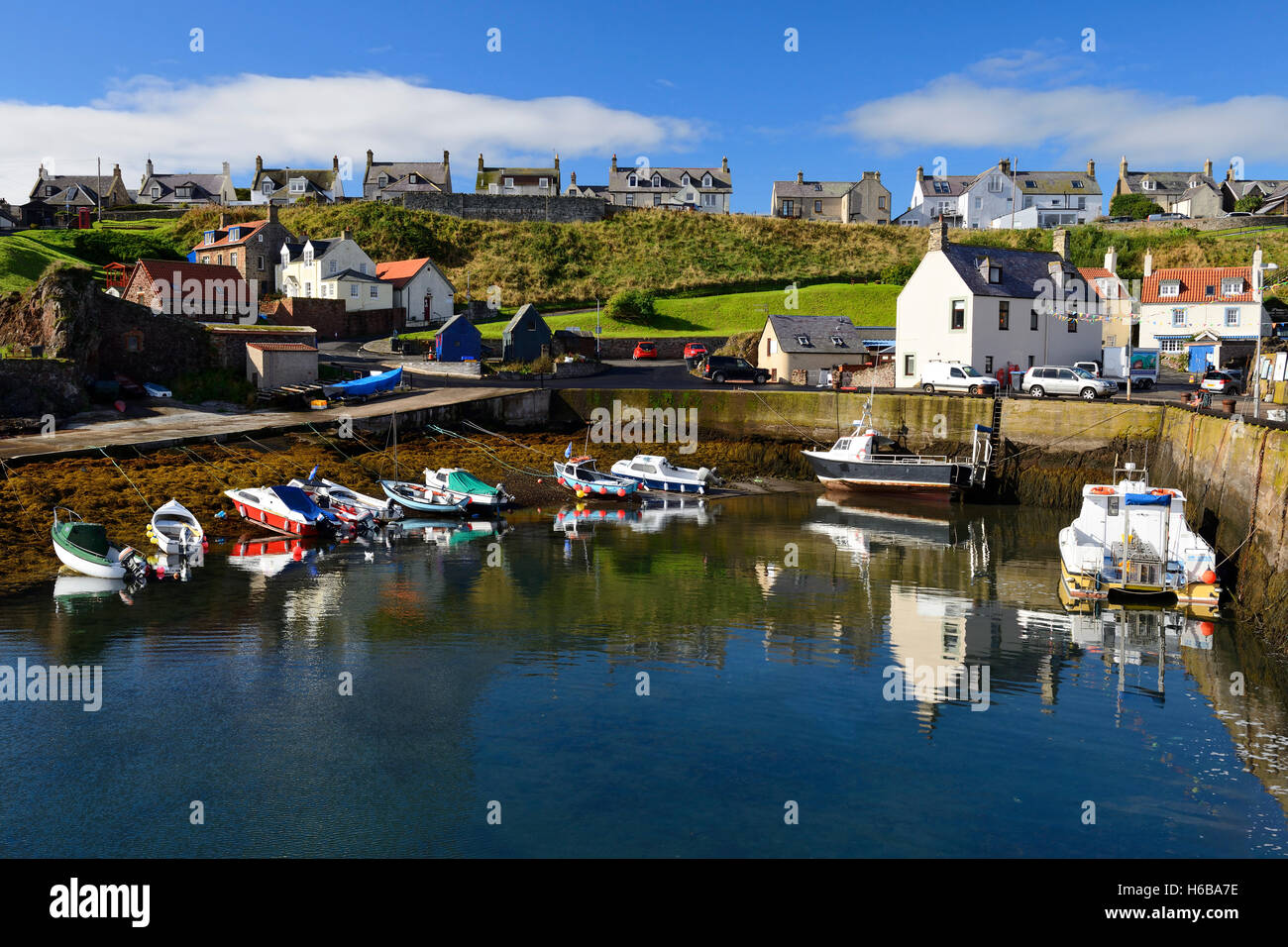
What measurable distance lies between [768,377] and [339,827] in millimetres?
47949

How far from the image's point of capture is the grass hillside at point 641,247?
A: 89.7 meters

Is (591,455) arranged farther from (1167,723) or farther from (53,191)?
(53,191)

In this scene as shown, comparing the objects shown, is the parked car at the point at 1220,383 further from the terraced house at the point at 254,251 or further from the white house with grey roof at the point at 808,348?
the terraced house at the point at 254,251

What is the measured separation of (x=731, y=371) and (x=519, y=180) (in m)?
62.3

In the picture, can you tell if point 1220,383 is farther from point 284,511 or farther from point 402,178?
point 402,178

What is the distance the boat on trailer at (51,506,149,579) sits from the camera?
2970 cm

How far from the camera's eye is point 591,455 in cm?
4962

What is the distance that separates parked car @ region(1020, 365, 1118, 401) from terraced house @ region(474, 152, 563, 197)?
237 feet

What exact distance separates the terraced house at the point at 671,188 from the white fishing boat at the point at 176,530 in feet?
297

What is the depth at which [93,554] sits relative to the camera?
2969cm

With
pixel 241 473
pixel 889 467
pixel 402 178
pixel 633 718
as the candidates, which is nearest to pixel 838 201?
pixel 402 178

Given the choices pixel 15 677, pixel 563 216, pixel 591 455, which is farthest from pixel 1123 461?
pixel 563 216

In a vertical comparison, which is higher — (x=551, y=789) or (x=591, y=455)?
(x=591, y=455)
